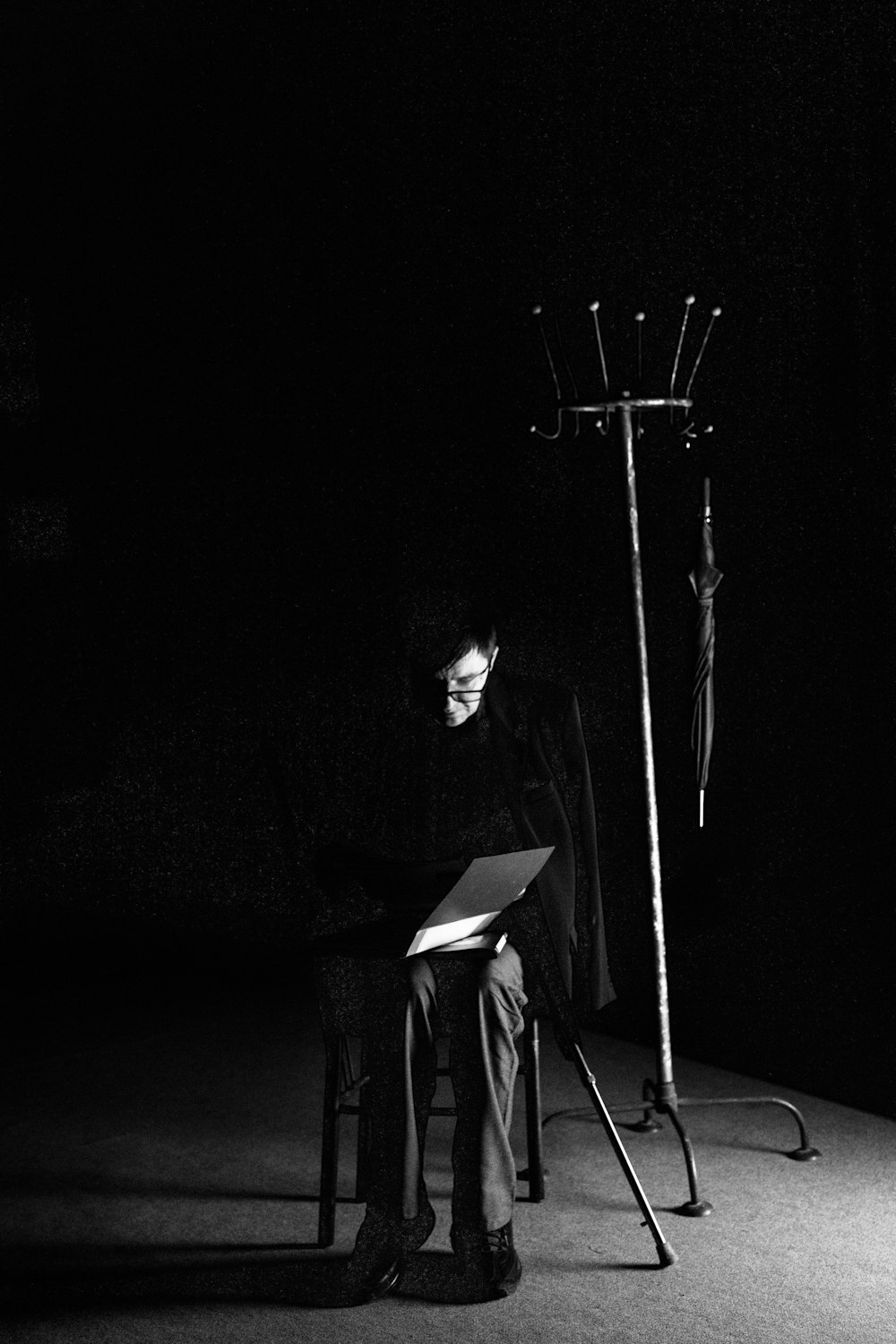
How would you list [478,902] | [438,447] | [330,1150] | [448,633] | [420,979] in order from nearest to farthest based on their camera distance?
[478,902] → [420,979] → [330,1150] → [448,633] → [438,447]

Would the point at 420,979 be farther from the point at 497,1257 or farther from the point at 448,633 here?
the point at 448,633

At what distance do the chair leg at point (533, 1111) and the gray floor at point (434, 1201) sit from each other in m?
0.04

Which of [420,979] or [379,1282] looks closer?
[379,1282]

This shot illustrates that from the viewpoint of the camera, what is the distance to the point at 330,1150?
264 cm

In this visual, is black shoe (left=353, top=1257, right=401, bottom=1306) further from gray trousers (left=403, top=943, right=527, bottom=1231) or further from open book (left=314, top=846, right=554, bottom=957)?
open book (left=314, top=846, right=554, bottom=957)

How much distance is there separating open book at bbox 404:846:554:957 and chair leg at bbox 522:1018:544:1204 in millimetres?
293

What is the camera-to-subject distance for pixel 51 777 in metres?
4.57

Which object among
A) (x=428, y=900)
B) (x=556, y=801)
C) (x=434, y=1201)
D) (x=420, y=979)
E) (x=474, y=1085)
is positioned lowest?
(x=434, y=1201)

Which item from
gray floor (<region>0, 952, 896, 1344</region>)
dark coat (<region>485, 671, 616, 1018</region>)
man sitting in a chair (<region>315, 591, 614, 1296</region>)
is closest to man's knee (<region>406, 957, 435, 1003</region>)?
man sitting in a chair (<region>315, 591, 614, 1296</region>)

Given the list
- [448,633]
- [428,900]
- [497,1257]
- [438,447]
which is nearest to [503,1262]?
[497,1257]

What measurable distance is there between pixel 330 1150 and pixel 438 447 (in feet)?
6.57

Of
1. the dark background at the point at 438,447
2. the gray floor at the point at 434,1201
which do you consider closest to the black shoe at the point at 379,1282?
the gray floor at the point at 434,1201

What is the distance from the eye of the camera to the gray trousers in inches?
93.8

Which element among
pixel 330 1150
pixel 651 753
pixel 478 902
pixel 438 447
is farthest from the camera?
pixel 438 447
